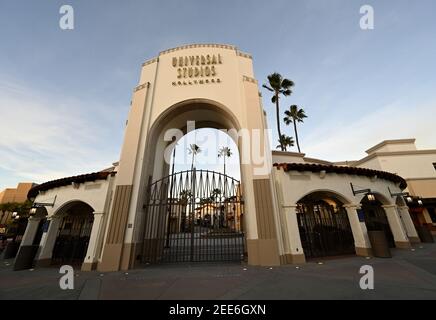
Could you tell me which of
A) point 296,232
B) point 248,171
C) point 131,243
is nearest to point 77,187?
point 131,243

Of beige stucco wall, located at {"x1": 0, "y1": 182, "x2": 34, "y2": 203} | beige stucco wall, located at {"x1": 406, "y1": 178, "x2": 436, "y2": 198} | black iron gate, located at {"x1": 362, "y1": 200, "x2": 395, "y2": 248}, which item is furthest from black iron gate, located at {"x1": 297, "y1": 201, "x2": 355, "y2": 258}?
beige stucco wall, located at {"x1": 0, "y1": 182, "x2": 34, "y2": 203}

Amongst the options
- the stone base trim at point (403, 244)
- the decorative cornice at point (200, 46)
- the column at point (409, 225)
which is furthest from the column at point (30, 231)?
the column at point (409, 225)

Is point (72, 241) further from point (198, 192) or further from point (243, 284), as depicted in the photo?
point (243, 284)

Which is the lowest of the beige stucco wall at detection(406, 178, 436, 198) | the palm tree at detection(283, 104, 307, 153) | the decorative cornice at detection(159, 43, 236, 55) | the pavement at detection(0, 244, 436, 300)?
the pavement at detection(0, 244, 436, 300)

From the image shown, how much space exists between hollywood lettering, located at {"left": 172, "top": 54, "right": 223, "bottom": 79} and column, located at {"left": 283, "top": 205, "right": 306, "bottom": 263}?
8.84 metres

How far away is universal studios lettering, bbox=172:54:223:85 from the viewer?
36.2 ft

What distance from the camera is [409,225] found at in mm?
12906

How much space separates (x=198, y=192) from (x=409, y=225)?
50.3 ft

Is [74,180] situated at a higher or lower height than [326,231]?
higher

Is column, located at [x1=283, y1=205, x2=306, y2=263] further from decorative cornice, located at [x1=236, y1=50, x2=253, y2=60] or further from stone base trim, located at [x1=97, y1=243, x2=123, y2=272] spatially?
decorative cornice, located at [x1=236, y1=50, x2=253, y2=60]

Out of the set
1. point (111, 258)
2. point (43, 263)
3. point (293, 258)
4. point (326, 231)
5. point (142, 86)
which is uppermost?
point (142, 86)

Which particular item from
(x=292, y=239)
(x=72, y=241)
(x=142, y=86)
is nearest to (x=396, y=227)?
(x=292, y=239)
